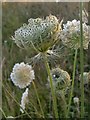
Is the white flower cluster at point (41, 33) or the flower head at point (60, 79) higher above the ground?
the white flower cluster at point (41, 33)

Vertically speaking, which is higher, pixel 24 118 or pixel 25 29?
pixel 25 29

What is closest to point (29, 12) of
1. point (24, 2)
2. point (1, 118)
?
point (24, 2)

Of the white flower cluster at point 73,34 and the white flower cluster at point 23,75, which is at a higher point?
the white flower cluster at point 73,34

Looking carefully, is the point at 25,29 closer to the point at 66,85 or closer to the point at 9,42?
the point at 66,85

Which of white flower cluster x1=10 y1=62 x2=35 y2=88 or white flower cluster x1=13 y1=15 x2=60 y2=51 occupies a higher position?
white flower cluster x1=13 y1=15 x2=60 y2=51
